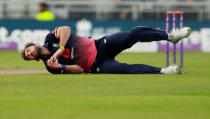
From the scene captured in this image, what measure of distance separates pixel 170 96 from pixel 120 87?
1380 mm

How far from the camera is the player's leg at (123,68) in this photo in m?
12.7

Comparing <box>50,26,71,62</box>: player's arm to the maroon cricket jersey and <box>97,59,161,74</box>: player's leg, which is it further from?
<box>97,59,161,74</box>: player's leg

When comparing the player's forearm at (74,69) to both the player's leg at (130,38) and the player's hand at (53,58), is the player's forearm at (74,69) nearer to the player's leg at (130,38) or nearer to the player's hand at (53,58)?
the player's hand at (53,58)

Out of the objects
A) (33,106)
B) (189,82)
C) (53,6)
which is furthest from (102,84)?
(53,6)

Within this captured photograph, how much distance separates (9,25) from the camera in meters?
27.7

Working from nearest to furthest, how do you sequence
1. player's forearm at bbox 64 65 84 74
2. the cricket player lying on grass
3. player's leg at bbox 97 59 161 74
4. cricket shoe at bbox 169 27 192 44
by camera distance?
cricket shoe at bbox 169 27 192 44 → the cricket player lying on grass → player's forearm at bbox 64 65 84 74 → player's leg at bbox 97 59 161 74

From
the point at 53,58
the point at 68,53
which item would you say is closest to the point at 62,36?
the point at 68,53

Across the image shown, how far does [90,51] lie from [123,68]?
0.74m

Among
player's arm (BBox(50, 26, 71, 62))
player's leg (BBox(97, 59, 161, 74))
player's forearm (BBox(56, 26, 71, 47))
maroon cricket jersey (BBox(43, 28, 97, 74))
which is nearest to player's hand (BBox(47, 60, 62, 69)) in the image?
player's arm (BBox(50, 26, 71, 62))

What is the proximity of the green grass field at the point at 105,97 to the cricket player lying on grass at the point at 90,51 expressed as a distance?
13.7 inches

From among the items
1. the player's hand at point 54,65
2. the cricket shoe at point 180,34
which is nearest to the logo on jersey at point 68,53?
the player's hand at point 54,65

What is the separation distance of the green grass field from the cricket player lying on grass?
13.7 inches

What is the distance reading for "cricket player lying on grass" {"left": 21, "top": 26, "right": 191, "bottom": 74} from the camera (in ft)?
40.2

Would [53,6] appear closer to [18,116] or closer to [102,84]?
[102,84]
